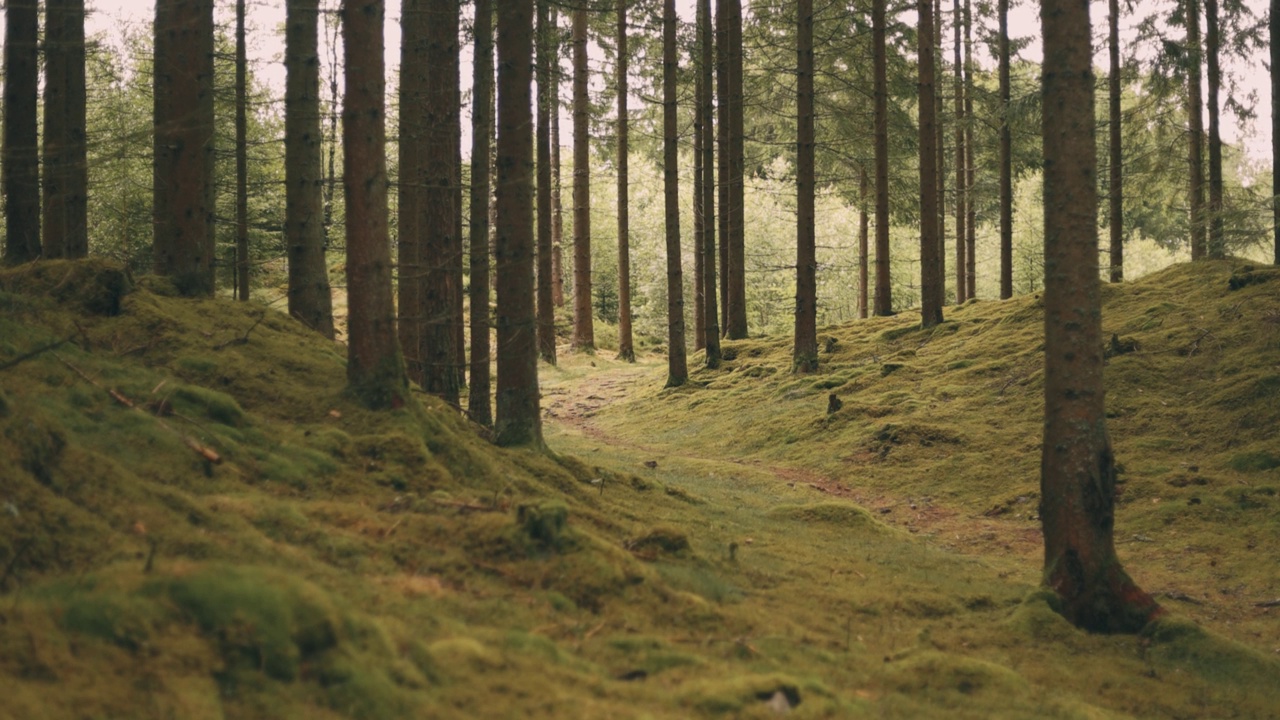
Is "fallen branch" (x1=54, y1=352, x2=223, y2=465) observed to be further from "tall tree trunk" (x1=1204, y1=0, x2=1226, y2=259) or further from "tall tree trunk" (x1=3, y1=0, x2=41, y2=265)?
"tall tree trunk" (x1=1204, y1=0, x2=1226, y2=259)

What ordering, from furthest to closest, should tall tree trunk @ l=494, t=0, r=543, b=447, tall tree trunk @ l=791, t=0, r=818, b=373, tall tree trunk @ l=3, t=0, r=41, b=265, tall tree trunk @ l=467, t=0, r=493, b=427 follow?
tall tree trunk @ l=791, t=0, r=818, b=373, tall tree trunk @ l=467, t=0, r=493, b=427, tall tree trunk @ l=3, t=0, r=41, b=265, tall tree trunk @ l=494, t=0, r=543, b=447

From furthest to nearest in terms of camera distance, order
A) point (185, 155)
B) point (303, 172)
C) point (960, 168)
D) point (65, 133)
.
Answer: point (960, 168)
point (65, 133)
point (303, 172)
point (185, 155)

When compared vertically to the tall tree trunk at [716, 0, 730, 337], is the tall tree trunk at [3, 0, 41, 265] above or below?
below

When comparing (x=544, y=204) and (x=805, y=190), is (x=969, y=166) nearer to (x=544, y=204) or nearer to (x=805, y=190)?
(x=805, y=190)

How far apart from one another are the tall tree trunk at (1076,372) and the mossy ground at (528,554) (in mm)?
357

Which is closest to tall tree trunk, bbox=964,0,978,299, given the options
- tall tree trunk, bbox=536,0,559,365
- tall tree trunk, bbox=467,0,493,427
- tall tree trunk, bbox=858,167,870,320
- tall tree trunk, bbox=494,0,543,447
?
tall tree trunk, bbox=858,167,870,320

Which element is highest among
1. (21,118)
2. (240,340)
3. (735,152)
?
(735,152)

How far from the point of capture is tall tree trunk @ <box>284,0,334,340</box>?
11.5m

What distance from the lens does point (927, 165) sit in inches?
869

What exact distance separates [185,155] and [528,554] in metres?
7.50

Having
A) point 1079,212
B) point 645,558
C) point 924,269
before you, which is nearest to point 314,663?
point 645,558

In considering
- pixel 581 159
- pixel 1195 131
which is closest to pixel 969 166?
pixel 1195 131

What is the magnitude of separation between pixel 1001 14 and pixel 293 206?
21847 millimetres

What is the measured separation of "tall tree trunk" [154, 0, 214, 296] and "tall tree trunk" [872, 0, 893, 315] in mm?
16868
